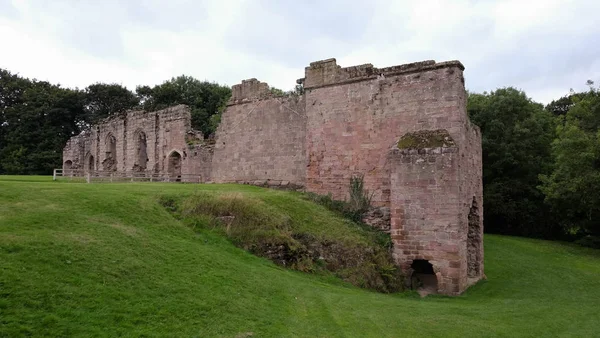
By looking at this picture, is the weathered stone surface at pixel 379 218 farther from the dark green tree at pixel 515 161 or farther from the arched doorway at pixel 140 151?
the arched doorway at pixel 140 151

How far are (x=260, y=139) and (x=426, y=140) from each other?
8.15m

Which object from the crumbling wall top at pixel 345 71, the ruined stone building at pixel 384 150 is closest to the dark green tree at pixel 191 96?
the ruined stone building at pixel 384 150

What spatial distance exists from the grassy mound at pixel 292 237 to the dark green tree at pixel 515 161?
19.5 metres

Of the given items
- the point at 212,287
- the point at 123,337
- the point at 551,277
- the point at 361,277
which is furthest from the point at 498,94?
the point at 123,337

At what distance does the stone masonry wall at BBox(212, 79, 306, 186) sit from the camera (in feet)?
63.1

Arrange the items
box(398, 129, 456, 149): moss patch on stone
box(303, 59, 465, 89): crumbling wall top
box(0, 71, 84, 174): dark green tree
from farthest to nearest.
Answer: box(0, 71, 84, 174): dark green tree → box(303, 59, 465, 89): crumbling wall top → box(398, 129, 456, 149): moss patch on stone

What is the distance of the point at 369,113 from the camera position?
673 inches

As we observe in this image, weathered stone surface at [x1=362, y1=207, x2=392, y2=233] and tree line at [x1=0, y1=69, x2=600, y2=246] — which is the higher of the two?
tree line at [x1=0, y1=69, x2=600, y2=246]

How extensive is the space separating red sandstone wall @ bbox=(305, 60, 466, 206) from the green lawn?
221 inches

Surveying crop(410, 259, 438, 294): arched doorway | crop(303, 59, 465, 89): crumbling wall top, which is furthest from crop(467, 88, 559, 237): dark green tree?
crop(303, 59, 465, 89): crumbling wall top

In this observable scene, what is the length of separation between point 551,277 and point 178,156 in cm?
1958

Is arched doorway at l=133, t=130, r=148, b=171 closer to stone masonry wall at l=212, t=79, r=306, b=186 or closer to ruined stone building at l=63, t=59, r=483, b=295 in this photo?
ruined stone building at l=63, t=59, r=483, b=295

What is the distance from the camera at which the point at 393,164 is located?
14.9m

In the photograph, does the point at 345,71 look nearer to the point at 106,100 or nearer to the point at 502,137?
the point at 502,137
